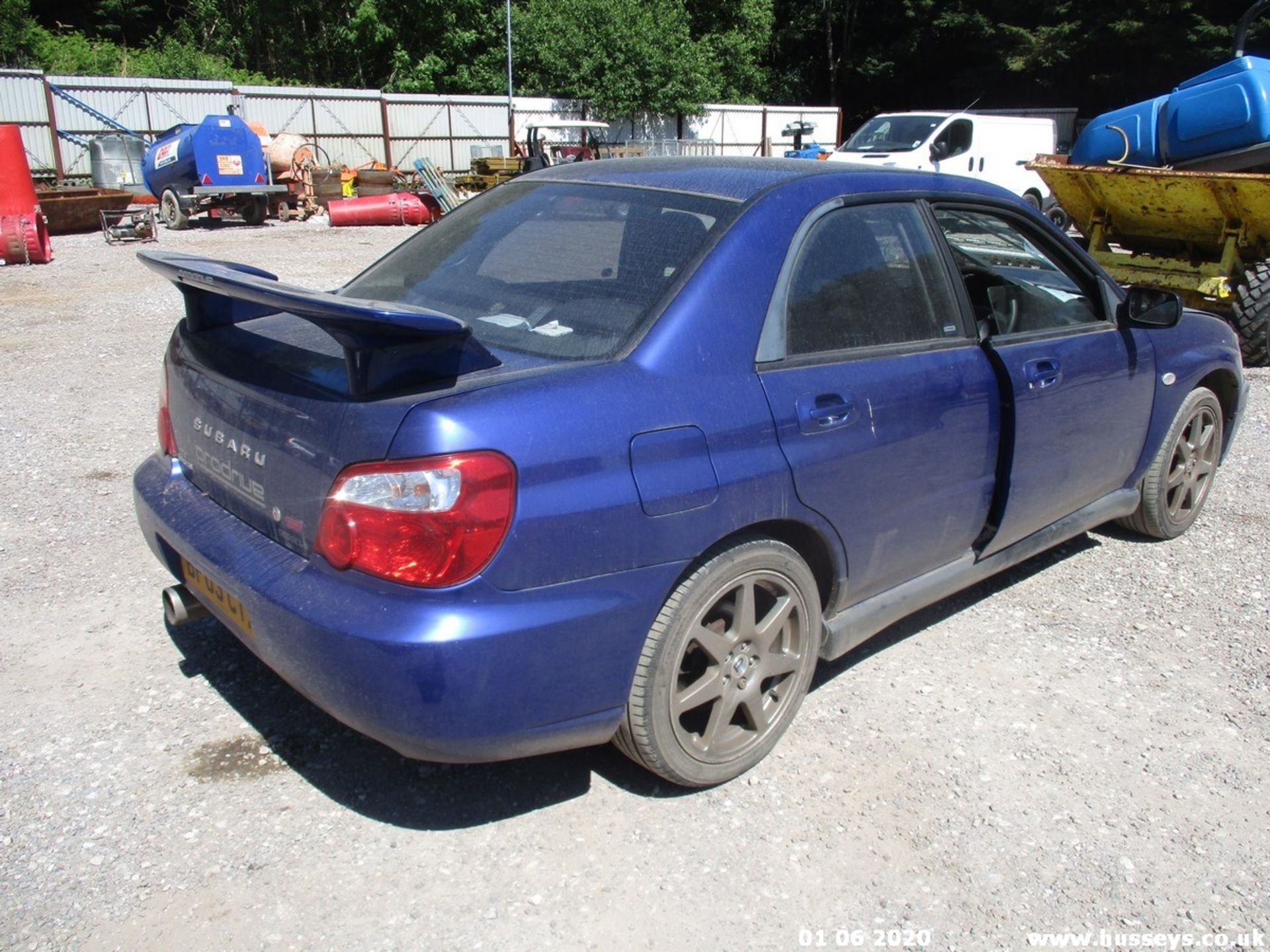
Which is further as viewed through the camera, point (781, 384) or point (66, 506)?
point (66, 506)

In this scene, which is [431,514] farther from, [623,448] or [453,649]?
[623,448]

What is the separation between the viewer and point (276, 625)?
2.45 metres

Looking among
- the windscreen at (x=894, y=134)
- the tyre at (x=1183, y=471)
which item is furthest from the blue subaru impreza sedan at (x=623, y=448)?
the windscreen at (x=894, y=134)

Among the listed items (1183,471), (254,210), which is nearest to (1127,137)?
(1183,471)

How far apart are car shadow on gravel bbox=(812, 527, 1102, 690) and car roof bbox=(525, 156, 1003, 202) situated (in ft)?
4.85

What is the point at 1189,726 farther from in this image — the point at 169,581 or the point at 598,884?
the point at 169,581

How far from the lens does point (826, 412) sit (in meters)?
2.86

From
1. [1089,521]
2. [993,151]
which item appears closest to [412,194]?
[993,151]

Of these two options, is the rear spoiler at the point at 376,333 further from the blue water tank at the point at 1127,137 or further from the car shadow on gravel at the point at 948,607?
the blue water tank at the point at 1127,137

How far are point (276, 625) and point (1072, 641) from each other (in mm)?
2818

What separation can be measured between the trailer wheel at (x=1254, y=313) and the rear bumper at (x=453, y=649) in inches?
300

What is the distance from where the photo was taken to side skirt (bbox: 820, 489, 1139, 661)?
3.12m

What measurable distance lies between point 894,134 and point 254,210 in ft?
38.8

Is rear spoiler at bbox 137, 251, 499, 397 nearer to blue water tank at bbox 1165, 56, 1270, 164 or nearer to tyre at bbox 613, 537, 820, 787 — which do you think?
tyre at bbox 613, 537, 820, 787
